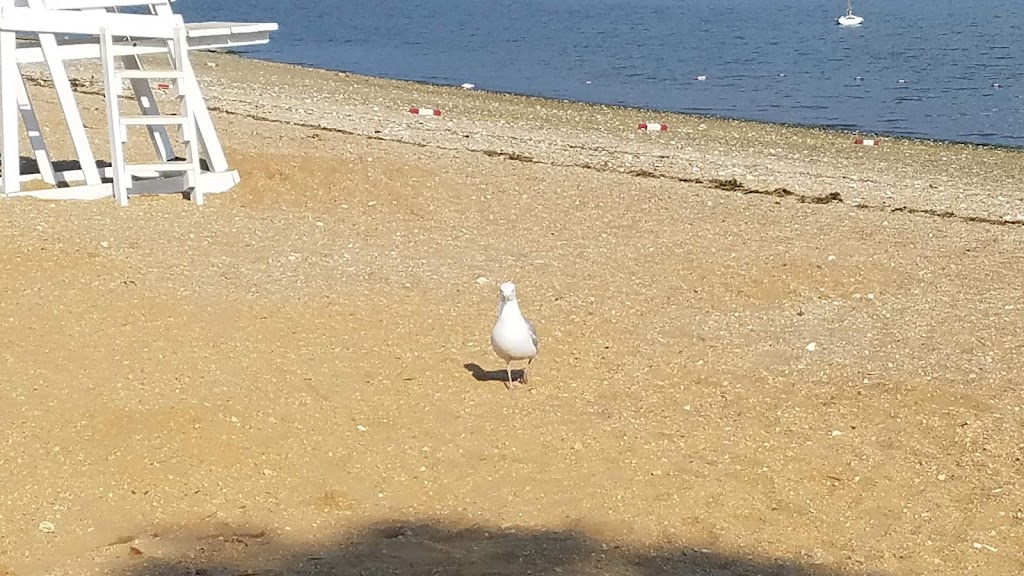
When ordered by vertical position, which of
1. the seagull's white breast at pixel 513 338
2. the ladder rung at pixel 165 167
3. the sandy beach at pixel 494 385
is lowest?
the sandy beach at pixel 494 385

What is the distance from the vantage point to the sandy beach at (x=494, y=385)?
591 centimetres

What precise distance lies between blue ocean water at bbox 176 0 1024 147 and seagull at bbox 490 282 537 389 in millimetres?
20371

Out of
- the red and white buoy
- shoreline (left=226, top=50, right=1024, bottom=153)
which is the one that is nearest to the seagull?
the red and white buoy

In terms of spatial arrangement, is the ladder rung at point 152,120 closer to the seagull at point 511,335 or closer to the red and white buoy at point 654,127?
Result: the seagull at point 511,335

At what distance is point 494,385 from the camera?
791 centimetres

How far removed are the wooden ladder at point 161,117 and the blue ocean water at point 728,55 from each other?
1807 centimetres

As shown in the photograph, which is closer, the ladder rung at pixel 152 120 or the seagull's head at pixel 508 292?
the seagull's head at pixel 508 292

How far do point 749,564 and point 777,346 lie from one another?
135 inches

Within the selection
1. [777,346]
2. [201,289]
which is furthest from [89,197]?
[777,346]

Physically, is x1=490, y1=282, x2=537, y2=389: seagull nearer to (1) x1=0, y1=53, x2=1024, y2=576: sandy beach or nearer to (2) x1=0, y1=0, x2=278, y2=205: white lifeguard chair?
(1) x1=0, y1=53, x2=1024, y2=576: sandy beach

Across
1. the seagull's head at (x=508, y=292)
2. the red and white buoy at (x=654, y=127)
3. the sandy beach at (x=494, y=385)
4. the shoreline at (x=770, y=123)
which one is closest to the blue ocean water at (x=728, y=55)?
the shoreline at (x=770, y=123)

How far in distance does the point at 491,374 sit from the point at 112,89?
5.50 m

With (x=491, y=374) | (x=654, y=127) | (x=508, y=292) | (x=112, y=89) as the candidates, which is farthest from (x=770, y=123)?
(x=508, y=292)

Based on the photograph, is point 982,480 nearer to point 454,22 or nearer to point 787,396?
point 787,396
